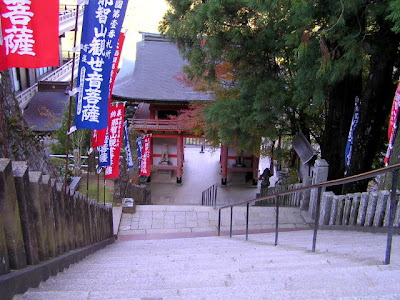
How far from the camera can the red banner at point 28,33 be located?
3.76 meters

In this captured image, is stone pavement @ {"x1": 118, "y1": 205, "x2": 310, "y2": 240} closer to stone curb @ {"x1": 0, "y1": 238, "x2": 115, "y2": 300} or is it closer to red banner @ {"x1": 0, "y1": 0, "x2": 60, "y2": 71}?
stone curb @ {"x1": 0, "y1": 238, "x2": 115, "y2": 300}

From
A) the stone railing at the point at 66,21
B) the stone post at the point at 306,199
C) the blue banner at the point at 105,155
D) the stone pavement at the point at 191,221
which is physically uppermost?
the stone railing at the point at 66,21

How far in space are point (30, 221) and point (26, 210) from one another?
0.48 feet

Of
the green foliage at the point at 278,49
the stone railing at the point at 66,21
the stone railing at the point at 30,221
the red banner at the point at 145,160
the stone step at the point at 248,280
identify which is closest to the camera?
the stone railing at the point at 30,221

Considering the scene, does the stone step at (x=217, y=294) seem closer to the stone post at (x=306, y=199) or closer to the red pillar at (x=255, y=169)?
the stone post at (x=306, y=199)

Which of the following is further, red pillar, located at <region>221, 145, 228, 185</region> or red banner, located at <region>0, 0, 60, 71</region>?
red pillar, located at <region>221, 145, 228, 185</region>

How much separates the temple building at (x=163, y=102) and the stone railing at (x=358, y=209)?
29.7 feet

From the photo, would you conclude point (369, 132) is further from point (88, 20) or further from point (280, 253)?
point (88, 20)

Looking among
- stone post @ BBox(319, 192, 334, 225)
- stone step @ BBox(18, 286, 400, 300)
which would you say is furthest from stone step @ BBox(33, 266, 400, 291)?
stone post @ BBox(319, 192, 334, 225)

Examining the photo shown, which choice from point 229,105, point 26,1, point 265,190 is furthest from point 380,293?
point 265,190

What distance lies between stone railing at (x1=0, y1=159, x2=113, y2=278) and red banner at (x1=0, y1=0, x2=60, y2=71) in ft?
5.12

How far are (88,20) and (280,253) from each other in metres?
4.02

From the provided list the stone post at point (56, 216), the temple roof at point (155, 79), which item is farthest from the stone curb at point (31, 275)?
the temple roof at point (155, 79)

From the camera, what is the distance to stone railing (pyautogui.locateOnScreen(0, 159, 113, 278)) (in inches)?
88.0
